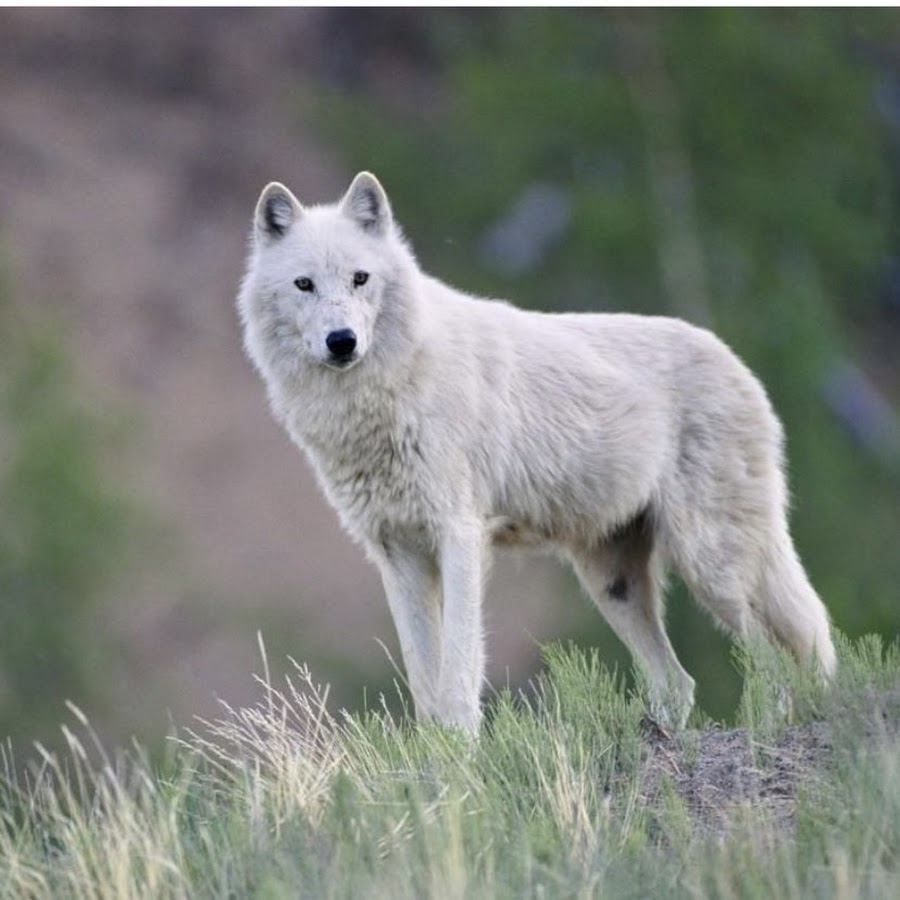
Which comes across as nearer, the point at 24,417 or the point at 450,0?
the point at 24,417

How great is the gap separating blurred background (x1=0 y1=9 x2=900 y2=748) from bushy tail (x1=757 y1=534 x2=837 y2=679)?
1006 cm

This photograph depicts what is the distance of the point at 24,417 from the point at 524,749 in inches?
667

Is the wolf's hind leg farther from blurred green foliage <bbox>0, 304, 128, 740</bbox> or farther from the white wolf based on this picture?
blurred green foliage <bbox>0, 304, 128, 740</bbox>

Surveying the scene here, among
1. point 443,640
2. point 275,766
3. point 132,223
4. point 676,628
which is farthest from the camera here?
point 132,223

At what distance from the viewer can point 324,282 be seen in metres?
7.96

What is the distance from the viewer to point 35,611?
72.9 ft

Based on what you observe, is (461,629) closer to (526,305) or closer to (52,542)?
(52,542)

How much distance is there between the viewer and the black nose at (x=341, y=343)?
783cm

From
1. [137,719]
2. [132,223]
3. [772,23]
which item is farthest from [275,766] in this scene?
[132,223]

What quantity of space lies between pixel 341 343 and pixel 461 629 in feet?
4.03

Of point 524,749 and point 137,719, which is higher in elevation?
point 524,749

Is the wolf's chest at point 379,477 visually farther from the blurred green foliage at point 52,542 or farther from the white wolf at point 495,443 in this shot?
the blurred green foliage at point 52,542

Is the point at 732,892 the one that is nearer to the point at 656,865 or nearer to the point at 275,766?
the point at 656,865

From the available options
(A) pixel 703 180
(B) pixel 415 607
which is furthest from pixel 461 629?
(A) pixel 703 180
